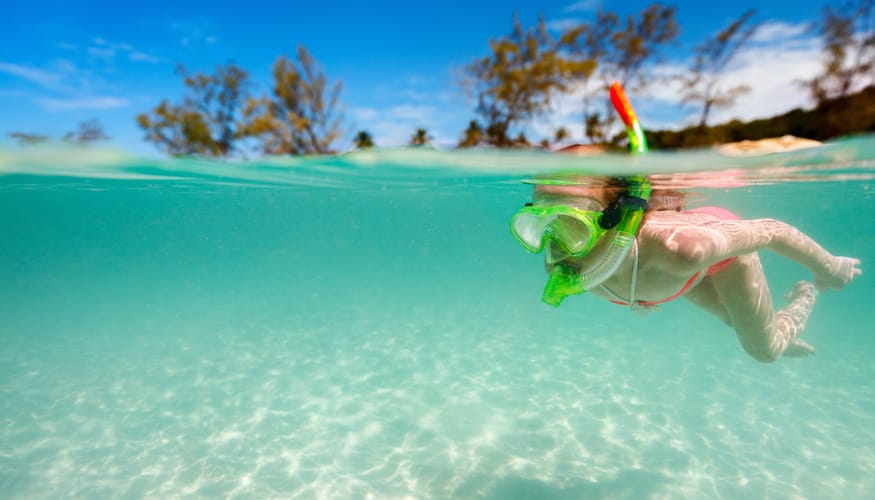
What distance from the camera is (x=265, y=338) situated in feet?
40.6

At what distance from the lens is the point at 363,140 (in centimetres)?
854

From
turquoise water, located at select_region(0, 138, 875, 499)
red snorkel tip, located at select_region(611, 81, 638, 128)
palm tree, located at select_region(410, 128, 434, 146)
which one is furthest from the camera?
palm tree, located at select_region(410, 128, 434, 146)

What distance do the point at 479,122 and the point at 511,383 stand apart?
5.51 metres

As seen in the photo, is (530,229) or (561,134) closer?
(530,229)

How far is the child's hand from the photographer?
4.03 m

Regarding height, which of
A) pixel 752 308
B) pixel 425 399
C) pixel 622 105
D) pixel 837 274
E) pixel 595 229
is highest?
pixel 622 105

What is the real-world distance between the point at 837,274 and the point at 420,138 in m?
6.29

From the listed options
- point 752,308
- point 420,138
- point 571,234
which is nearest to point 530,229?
point 571,234

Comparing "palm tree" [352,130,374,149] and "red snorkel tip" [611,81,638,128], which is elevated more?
"palm tree" [352,130,374,149]

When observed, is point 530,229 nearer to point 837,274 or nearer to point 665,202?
point 665,202

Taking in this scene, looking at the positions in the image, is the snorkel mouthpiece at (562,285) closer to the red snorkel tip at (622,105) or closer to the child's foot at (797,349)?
the red snorkel tip at (622,105)

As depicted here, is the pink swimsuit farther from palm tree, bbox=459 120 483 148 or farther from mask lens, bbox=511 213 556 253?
palm tree, bbox=459 120 483 148

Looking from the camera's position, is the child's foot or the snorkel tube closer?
the snorkel tube

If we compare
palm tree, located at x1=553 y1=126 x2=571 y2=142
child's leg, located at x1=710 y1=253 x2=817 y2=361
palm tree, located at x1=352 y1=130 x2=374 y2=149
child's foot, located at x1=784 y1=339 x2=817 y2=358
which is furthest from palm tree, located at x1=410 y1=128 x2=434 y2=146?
child's foot, located at x1=784 y1=339 x2=817 y2=358
